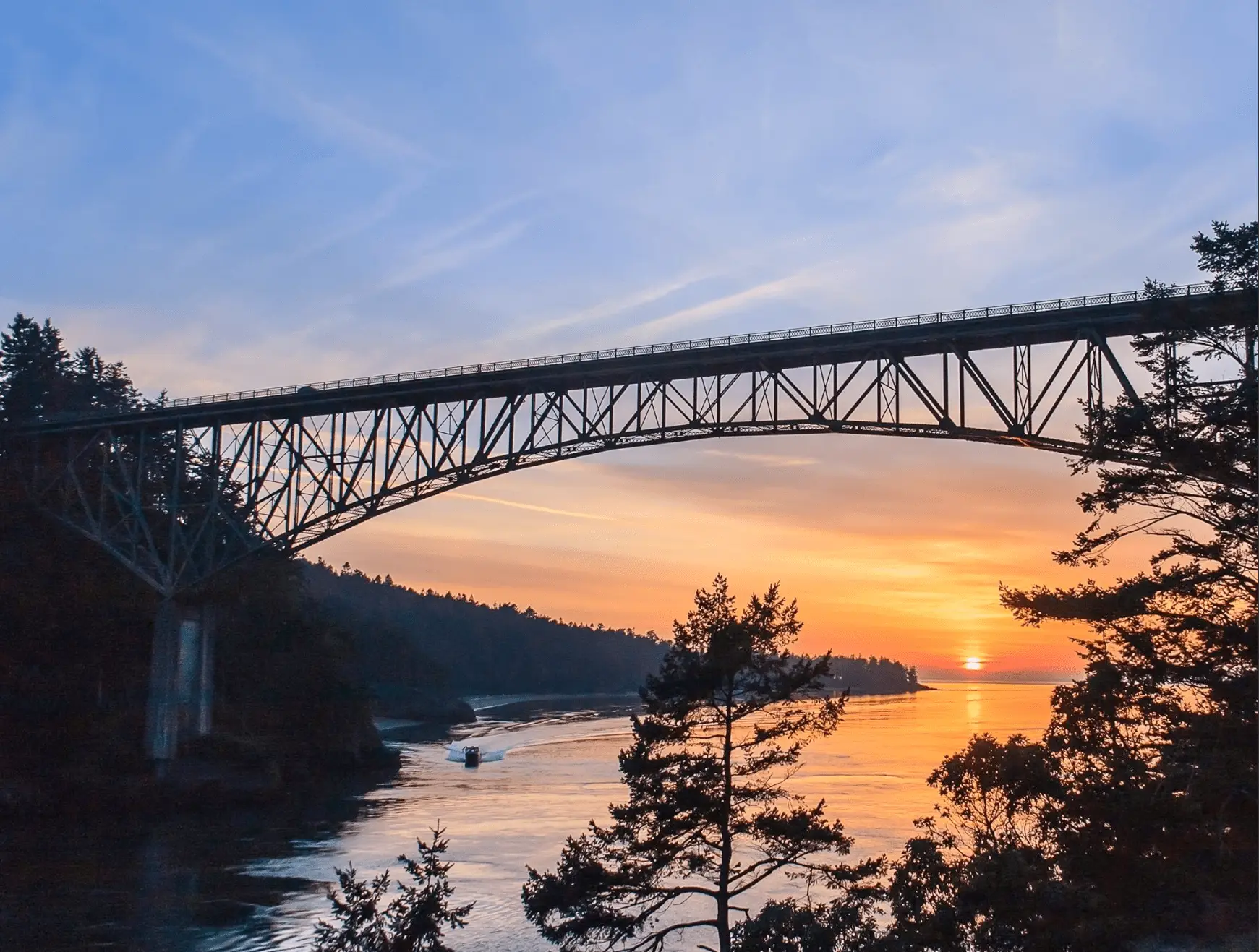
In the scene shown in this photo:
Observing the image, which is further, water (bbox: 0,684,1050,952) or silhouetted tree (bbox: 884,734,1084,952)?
water (bbox: 0,684,1050,952)

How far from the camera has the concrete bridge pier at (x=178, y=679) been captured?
53531mm

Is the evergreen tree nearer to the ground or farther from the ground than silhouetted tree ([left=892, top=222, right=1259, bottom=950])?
farther from the ground

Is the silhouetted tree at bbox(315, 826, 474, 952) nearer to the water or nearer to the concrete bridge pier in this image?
the water

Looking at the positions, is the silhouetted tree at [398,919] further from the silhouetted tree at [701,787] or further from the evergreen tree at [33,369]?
the evergreen tree at [33,369]

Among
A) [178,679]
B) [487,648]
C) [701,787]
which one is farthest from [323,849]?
[487,648]

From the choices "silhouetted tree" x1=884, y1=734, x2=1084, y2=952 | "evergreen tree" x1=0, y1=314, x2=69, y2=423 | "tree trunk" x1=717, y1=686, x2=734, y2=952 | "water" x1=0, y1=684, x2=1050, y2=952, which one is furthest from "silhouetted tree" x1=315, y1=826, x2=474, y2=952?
"evergreen tree" x1=0, y1=314, x2=69, y2=423

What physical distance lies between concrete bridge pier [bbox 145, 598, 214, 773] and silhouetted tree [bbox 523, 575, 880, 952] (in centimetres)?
3660

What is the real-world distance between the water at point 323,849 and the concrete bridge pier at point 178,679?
5.08 m

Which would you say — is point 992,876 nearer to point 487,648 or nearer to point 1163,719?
point 1163,719

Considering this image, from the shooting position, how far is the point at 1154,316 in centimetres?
1692

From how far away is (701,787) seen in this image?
70.2 feet

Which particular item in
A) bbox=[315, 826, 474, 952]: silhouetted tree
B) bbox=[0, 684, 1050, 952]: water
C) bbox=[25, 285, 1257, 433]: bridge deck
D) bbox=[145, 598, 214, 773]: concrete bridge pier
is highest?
bbox=[25, 285, 1257, 433]: bridge deck

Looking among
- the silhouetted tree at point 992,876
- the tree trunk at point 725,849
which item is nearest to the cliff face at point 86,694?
the tree trunk at point 725,849

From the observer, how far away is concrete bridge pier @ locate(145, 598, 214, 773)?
53.5m
